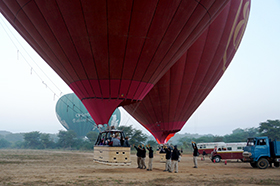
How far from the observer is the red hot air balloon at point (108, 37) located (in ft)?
35.0

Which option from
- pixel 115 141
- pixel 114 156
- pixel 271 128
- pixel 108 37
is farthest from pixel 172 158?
pixel 271 128

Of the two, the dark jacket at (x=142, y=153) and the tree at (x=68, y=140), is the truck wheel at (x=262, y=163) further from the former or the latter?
the tree at (x=68, y=140)

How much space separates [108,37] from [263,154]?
1149cm

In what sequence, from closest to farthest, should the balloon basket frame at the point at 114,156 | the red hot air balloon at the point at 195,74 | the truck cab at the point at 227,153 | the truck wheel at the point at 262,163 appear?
the balloon basket frame at the point at 114,156, the truck wheel at the point at 262,163, the red hot air balloon at the point at 195,74, the truck cab at the point at 227,153

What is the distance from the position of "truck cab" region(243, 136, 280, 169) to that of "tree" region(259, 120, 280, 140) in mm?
46871

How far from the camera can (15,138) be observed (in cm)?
18400

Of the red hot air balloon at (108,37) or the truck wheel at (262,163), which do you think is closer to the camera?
the red hot air balloon at (108,37)

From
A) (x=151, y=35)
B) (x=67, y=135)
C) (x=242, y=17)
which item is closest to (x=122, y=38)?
(x=151, y=35)

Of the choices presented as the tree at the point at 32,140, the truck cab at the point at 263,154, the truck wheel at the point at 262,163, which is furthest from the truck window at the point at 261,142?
the tree at the point at 32,140

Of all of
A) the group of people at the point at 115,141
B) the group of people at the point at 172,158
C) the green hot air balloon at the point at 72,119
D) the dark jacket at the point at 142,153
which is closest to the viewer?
the group of people at the point at 115,141

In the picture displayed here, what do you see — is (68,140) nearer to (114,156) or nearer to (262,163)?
(262,163)

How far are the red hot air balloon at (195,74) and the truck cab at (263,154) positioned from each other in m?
6.52

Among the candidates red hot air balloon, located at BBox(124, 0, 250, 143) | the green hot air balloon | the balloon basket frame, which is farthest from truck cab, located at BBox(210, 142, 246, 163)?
the green hot air balloon

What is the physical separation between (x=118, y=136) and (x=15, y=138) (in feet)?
633
